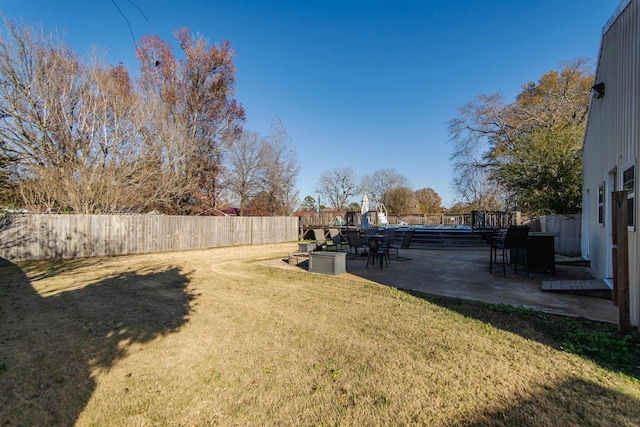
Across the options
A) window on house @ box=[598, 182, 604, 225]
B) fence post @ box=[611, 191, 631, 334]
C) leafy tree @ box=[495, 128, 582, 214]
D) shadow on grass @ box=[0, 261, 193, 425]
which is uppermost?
leafy tree @ box=[495, 128, 582, 214]

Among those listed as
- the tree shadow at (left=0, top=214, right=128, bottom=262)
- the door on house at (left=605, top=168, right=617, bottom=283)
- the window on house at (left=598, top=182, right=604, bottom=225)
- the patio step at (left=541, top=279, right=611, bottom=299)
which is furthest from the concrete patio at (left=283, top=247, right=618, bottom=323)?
the tree shadow at (left=0, top=214, right=128, bottom=262)

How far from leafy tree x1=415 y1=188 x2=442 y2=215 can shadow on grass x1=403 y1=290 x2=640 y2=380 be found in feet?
146

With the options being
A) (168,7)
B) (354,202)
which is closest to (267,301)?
(168,7)

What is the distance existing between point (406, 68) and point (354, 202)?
91.3 feet

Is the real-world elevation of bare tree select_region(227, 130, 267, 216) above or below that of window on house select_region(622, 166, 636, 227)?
above

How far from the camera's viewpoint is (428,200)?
49188 mm

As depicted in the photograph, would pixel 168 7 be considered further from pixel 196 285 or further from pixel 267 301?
pixel 267 301

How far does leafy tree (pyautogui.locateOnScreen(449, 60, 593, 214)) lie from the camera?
11750mm

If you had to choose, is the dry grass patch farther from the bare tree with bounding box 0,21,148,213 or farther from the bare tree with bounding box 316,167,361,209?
the bare tree with bounding box 316,167,361,209

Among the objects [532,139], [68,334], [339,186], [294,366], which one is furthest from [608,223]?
[339,186]

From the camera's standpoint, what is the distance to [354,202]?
42656 millimetres

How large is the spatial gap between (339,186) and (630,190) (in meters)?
36.6

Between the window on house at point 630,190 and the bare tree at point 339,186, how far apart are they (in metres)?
36.0

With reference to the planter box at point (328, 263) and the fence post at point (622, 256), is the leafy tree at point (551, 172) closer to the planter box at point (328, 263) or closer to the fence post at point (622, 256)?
the fence post at point (622, 256)
